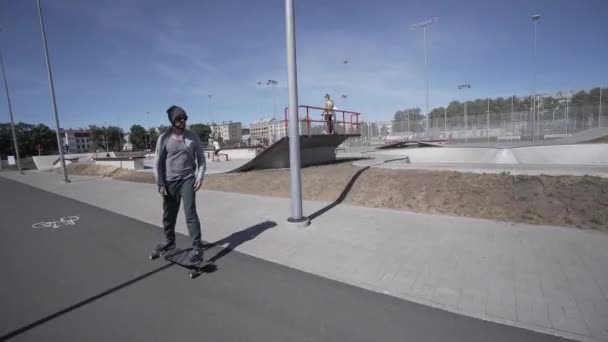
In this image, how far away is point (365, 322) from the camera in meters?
2.66

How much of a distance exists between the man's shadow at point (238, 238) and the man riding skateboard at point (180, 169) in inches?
Answer: 23.0

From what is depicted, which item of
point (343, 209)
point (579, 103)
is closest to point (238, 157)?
point (343, 209)

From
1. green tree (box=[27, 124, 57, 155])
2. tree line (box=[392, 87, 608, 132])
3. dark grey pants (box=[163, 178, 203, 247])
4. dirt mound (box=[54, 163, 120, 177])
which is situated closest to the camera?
dark grey pants (box=[163, 178, 203, 247])

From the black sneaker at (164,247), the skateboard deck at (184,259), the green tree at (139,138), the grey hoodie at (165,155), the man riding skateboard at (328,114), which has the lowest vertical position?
the skateboard deck at (184,259)

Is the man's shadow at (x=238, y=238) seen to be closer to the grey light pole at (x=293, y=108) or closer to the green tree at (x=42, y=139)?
the grey light pole at (x=293, y=108)

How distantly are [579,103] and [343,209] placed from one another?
3335cm

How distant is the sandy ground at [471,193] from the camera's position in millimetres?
5242

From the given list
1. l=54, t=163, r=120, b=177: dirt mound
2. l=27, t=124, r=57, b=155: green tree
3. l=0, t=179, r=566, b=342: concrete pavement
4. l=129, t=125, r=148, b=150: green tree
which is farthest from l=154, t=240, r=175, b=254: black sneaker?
l=129, t=125, r=148, b=150: green tree

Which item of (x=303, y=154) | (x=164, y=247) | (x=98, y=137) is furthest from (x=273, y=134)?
(x=98, y=137)

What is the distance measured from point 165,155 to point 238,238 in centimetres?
199

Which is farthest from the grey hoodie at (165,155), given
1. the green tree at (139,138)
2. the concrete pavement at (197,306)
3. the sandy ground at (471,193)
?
the green tree at (139,138)

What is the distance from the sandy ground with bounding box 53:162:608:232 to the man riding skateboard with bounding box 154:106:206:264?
4.35 metres

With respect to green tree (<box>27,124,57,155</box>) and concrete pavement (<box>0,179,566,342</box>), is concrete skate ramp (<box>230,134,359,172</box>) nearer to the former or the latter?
concrete pavement (<box>0,179,566,342</box>)

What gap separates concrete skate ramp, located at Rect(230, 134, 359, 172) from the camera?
12.1 metres
